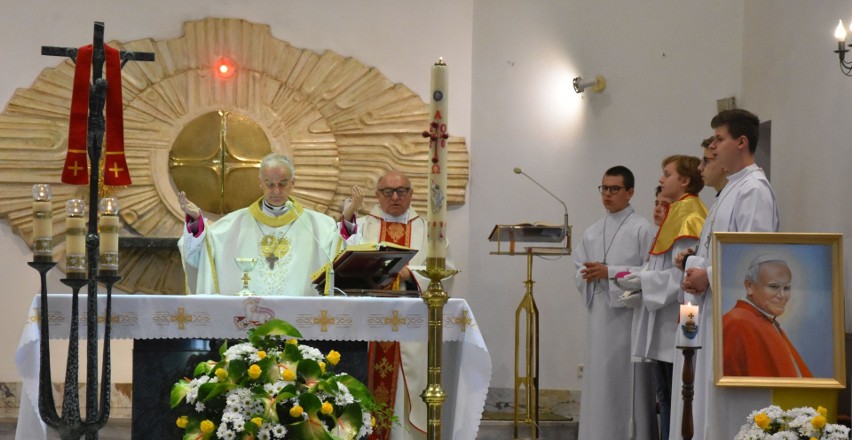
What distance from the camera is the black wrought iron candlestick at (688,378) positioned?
537 centimetres

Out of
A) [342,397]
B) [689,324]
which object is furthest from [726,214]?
[342,397]

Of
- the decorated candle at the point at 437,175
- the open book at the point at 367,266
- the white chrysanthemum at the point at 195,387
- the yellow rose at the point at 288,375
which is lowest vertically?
the white chrysanthemum at the point at 195,387

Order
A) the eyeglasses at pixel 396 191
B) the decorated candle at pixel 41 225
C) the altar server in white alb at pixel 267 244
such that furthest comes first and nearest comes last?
1. the eyeglasses at pixel 396 191
2. the altar server in white alb at pixel 267 244
3. the decorated candle at pixel 41 225

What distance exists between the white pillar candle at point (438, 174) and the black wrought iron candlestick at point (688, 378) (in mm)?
1891

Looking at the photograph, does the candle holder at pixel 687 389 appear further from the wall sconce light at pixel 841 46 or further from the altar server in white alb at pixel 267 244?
the altar server in white alb at pixel 267 244

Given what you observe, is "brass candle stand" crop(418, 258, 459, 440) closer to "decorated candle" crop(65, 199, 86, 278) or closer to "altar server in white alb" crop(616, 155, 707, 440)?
"decorated candle" crop(65, 199, 86, 278)

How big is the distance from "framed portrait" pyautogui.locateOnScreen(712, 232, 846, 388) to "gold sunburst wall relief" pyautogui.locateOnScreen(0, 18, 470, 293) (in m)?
4.05

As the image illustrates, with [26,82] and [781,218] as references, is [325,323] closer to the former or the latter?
[781,218]

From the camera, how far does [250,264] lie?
573 centimetres

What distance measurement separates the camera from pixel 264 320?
5.05m

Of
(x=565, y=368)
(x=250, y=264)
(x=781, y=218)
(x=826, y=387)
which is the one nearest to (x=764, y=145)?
(x=781, y=218)

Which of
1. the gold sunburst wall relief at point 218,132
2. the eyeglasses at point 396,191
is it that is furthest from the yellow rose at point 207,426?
the gold sunburst wall relief at point 218,132

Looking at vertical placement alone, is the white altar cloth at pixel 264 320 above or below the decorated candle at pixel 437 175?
below

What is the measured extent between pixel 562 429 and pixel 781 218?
7.18ft
